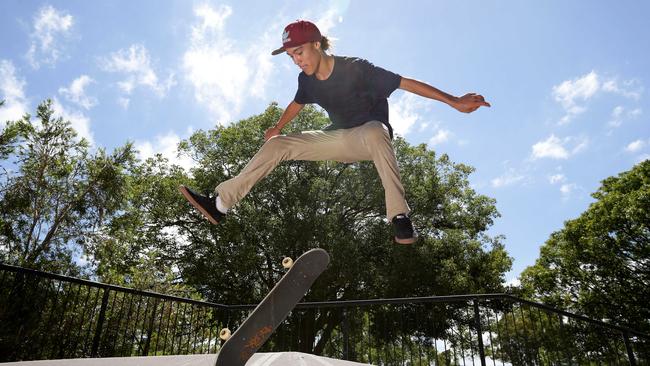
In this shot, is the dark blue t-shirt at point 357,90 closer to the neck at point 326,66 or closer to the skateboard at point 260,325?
the neck at point 326,66

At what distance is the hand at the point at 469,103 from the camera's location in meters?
2.49

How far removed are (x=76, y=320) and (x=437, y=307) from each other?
411 inches

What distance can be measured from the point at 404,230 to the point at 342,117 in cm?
84

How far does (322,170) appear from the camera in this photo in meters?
16.6

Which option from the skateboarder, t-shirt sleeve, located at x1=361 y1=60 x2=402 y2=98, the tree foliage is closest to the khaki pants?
the skateboarder

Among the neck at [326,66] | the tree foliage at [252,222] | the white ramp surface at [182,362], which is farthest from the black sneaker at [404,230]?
the tree foliage at [252,222]

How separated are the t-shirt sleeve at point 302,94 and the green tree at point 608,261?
15.9 meters

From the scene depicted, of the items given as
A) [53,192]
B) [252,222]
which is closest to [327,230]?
[252,222]

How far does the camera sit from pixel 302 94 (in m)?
2.81

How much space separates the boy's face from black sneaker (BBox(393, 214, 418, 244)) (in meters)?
1.11

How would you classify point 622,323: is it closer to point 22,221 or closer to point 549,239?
point 549,239

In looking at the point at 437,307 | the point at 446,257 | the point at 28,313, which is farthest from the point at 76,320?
the point at 446,257

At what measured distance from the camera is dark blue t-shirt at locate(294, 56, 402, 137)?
100 inches

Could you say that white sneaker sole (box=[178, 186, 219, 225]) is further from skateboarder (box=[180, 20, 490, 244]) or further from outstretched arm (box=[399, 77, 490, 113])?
outstretched arm (box=[399, 77, 490, 113])
